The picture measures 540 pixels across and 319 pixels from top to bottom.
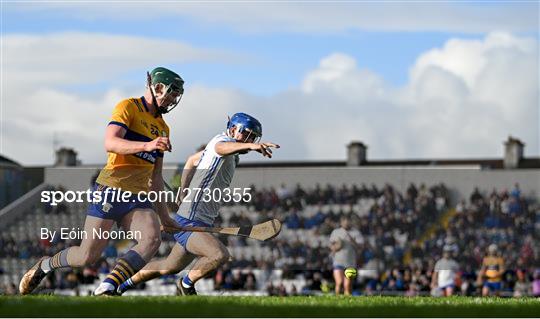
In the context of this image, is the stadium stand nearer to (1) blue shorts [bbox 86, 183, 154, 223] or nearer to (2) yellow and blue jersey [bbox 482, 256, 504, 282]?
(2) yellow and blue jersey [bbox 482, 256, 504, 282]

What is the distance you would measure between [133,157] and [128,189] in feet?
1.26

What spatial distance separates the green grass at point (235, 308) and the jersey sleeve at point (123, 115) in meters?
2.07

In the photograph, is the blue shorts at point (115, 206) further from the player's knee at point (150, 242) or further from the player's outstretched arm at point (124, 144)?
the player's outstretched arm at point (124, 144)

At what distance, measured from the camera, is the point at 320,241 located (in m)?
41.7

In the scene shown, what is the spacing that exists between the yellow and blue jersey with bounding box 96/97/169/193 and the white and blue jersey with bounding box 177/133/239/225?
1278mm

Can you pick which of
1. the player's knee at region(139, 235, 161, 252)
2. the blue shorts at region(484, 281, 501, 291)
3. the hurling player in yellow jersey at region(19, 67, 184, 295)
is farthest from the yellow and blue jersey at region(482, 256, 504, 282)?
the player's knee at region(139, 235, 161, 252)

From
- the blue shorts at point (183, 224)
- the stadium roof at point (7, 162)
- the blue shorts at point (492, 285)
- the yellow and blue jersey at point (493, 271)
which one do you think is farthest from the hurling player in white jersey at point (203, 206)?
the stadium roof at point (7, 162)

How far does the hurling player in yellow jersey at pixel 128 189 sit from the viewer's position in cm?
1520

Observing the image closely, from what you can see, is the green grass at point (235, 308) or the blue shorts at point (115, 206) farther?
the blue shorts at point (115, 206)

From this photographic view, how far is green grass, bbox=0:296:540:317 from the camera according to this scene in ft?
41.5

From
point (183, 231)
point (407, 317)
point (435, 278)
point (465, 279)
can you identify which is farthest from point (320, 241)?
point (407, 317)

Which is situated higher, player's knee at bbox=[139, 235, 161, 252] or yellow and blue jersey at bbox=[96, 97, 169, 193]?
yellow and blue jersey at bbox=[96, 97, 169, 193]

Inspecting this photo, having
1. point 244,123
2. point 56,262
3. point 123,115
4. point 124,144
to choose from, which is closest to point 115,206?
point 124,144

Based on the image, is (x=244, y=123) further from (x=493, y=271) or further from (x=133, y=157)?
(x=493, y=271)
